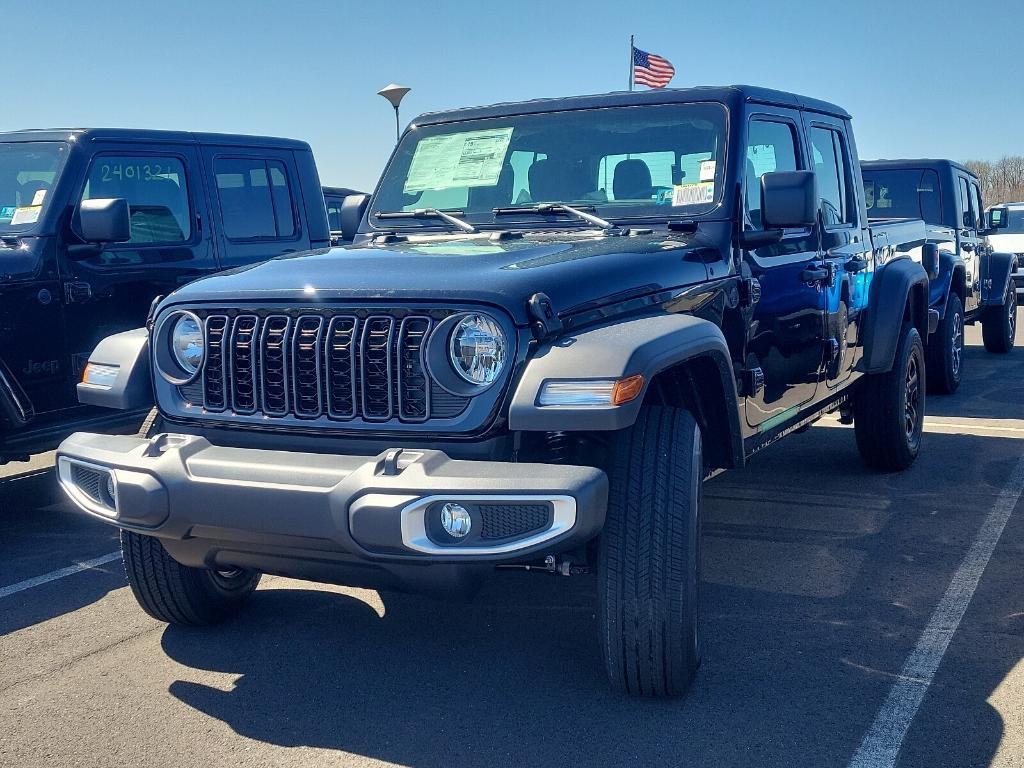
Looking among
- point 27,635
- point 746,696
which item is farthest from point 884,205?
point 27,635

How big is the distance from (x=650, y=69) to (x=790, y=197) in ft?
42.6

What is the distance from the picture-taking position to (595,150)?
4.32 metres

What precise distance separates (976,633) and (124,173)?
15.6 ft

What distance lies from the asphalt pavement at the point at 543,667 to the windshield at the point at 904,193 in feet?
18.4

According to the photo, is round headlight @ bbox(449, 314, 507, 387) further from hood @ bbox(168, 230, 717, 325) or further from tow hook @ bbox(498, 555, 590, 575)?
tow hook @ bbox(498, 555, 590, 575)

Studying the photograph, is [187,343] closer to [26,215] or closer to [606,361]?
[606,361]

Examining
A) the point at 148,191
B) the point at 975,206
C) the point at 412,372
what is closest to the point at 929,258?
the point at 975,206

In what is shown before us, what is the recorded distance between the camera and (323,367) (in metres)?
3.13

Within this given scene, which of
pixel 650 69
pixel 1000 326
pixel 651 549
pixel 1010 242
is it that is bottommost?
pixel 1000 326

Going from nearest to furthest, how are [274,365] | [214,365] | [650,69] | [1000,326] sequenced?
1. [274,365]
2. [214,365]
3. [1000,326]
4. [650,69]

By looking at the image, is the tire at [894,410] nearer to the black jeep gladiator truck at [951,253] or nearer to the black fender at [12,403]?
the black jeep gladiator truck at [951,253]

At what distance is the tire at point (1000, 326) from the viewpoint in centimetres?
1212

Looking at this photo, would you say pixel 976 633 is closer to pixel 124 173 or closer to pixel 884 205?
pixel 124 173

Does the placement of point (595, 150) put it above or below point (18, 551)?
above
